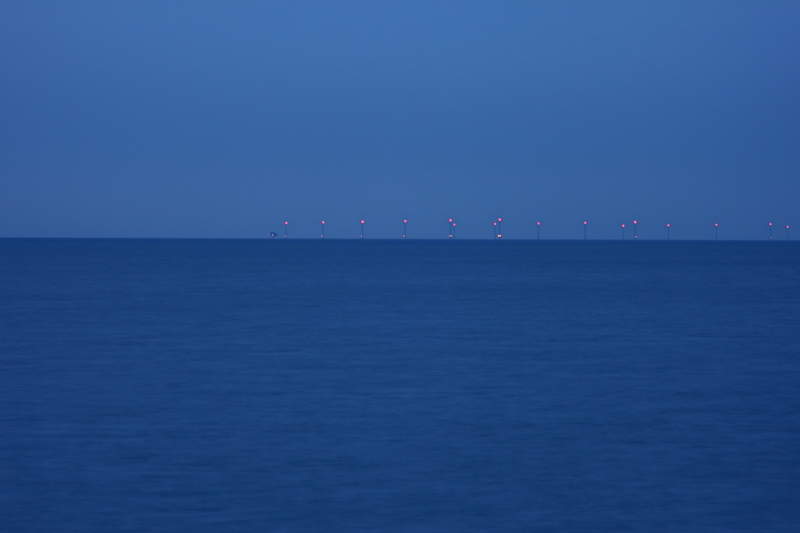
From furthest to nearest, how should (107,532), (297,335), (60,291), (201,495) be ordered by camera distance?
1. (60,291)
2. (297,335)
3. (201,495)
4. (107,532)

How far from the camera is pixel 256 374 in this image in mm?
15492

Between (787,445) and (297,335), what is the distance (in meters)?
13.9

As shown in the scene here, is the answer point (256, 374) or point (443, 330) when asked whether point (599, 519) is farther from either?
point (443, 330)

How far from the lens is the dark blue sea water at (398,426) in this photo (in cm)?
773


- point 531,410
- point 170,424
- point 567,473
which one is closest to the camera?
point 567,473

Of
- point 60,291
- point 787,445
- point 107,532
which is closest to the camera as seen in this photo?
point 107,532

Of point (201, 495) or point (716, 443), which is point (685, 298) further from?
point (201, 495)

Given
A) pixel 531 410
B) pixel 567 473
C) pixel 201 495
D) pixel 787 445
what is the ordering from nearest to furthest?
pixel 201 495 < pixel 567 473 < pixel 787 445 < pixel 531 410

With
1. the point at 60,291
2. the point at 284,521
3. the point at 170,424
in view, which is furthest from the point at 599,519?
the point at 60,291

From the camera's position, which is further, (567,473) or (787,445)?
(787,445)

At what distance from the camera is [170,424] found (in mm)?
11125

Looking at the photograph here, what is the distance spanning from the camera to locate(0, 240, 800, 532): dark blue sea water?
7.73 m

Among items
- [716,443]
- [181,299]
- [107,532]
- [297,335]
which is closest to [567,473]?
[716,443]

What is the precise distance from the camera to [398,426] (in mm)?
11047
